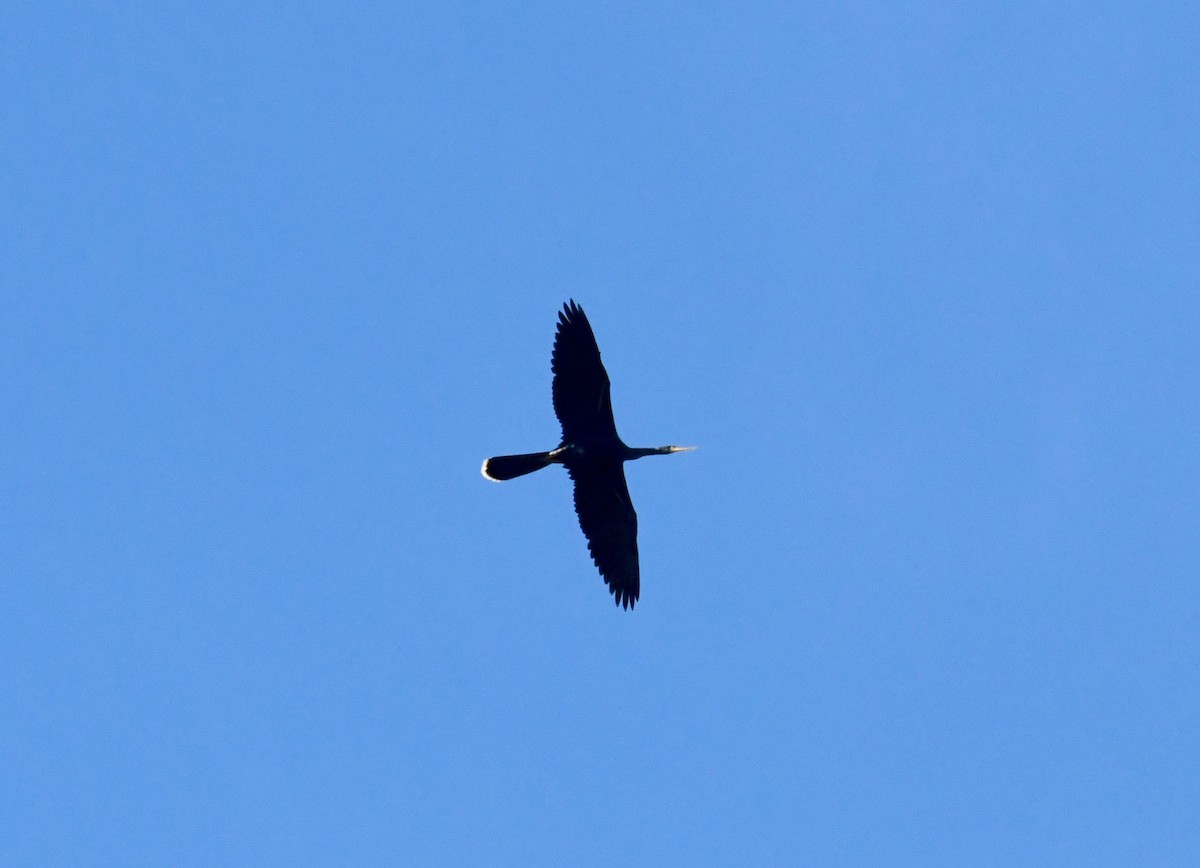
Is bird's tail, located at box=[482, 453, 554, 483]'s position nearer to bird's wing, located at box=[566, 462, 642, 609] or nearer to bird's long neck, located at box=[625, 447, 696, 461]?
bird's wing, located at box=[566, 462, 642, 609]

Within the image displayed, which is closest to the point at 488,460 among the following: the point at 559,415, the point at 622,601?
the point at 559,415

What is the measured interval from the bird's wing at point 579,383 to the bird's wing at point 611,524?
73 cm

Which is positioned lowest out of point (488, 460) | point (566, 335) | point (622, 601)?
point (622, 601)

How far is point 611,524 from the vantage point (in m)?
27.6

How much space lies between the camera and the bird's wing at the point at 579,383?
26.7 meters

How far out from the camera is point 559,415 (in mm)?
26828

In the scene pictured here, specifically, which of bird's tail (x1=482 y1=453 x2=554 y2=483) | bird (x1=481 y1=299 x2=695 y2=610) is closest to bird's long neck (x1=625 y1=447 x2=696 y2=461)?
bird (x1=481 y1=299 x2=695 y2=610)

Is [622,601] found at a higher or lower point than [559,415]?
lower

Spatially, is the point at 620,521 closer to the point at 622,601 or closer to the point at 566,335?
the point at 622,601

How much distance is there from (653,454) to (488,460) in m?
2.80

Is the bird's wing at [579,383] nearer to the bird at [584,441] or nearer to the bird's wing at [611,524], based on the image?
the bird at [584,441]

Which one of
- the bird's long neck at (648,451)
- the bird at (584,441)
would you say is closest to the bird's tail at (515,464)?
the bird at (584,441)

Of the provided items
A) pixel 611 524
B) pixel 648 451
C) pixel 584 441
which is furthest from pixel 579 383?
pixel 611 524

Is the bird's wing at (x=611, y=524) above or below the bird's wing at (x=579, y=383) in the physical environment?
below
